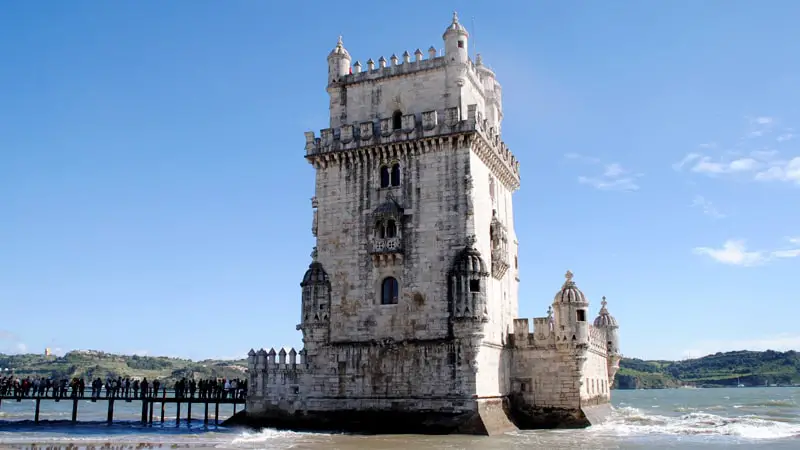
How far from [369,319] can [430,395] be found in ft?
14.5

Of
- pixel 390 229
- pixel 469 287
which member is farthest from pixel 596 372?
pixel 390 229

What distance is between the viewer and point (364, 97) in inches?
1464

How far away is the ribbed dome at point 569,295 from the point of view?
36031 mm

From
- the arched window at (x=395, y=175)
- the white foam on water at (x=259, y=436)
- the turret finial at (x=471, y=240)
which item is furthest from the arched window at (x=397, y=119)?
the white foam on water at (x=259, y=436)

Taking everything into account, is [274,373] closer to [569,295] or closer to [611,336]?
[569,295]

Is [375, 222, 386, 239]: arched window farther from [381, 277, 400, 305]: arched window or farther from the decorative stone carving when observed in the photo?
the decorative stone carving

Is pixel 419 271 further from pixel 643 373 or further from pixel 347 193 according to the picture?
pixel 643 373

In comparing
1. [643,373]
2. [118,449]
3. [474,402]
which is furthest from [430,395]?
[643,373]

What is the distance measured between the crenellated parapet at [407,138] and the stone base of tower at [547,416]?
11612mm

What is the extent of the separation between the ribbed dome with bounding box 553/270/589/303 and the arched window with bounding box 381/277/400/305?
8.06m

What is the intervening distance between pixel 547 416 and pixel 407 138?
14.4 m

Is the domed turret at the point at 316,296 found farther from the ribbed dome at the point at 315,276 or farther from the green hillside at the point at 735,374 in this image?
the green hillside at the point at 735,374

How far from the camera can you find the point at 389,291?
3428 centimetres

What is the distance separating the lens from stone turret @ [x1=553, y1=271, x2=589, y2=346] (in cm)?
3544
